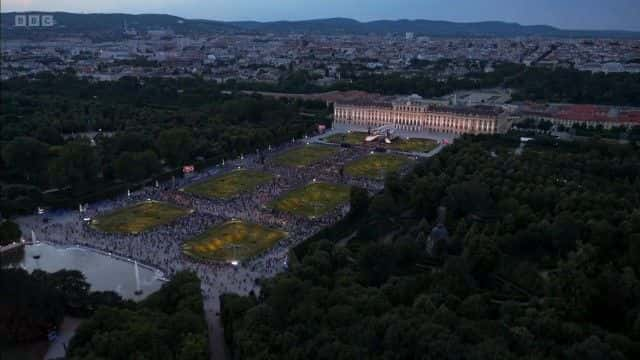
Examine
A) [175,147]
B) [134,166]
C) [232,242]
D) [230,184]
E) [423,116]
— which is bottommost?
[232,242]

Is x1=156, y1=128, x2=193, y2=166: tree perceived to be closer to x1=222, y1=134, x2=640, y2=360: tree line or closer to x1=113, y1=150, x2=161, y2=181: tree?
x1=113, y1=150, x2=161, y2=181: tree

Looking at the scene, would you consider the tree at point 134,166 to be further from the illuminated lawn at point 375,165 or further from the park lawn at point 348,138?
the park lawn at point 348,138

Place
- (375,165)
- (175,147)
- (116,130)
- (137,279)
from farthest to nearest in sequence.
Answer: (116,130)
(375,165)
(175,147)
(137,279)

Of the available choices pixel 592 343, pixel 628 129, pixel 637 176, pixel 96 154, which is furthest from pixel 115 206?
pixel 628 129

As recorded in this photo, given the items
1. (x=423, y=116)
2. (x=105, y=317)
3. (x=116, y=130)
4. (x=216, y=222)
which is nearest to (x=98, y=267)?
(x=216, y=222)

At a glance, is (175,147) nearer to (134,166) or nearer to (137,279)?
(134,166)

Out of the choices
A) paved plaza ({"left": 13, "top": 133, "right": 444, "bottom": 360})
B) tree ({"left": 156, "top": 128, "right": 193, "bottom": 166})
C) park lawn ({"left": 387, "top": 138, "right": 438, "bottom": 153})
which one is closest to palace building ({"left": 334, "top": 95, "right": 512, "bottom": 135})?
park lawn ({"left": 387, "top": 138, "right": 438, "bottom": 153})

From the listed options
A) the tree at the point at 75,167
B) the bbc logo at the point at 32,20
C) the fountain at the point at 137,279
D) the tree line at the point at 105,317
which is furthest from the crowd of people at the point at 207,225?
the bbc logo at the point at 32,20
